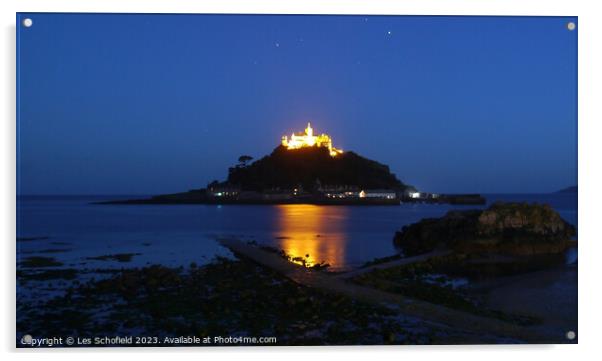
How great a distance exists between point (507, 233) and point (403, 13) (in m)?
7.18

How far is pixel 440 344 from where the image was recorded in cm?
488

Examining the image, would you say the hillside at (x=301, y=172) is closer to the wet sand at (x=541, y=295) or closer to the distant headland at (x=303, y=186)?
the distant headland at (x=303, y=186)

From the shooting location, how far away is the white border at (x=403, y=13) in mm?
4883

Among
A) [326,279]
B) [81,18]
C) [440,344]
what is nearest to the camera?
[440,344]

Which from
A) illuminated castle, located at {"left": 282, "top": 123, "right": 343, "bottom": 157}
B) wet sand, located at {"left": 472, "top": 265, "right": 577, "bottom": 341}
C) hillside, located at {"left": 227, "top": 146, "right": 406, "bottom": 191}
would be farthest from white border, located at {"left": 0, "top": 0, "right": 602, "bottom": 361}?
hillside, located at {"left": 227, "top": 146, "right": 406, "bottom": 191}

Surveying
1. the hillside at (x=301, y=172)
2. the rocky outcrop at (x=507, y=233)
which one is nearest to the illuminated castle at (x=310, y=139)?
the rocky outcrop at (x=507, y=233)

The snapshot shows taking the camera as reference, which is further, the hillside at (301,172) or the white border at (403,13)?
the hillside at (301,172)

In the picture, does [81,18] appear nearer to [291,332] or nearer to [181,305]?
[181,305]

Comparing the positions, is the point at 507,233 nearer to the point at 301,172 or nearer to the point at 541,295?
the point at 541,295

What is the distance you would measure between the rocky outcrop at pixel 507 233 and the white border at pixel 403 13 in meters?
4.84

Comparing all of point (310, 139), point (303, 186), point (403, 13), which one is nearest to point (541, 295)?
point (403, 13)
